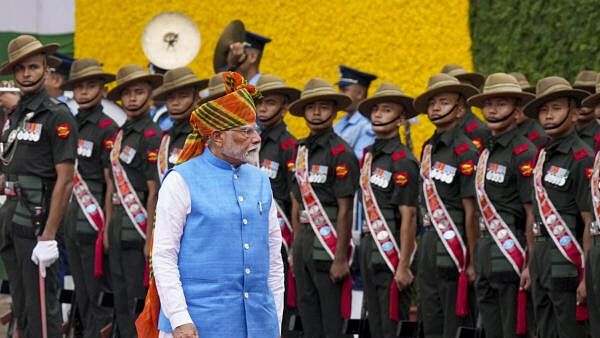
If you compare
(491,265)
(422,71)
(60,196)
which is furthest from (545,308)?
(422,71)

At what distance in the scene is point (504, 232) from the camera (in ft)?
33.8

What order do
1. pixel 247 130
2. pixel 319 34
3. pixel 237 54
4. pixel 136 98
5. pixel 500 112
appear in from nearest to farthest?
pixel 247 130 < pixel 500 112 < pixel 136 98 < pixel 237 54 < pixel 319 34

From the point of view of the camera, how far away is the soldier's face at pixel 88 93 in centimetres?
1273

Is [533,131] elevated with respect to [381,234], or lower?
elevated

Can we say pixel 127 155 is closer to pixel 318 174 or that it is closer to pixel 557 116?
pixel 318 174

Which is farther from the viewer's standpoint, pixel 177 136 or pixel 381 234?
pixel 177 136

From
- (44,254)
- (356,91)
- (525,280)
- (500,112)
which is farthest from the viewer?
(356,91)

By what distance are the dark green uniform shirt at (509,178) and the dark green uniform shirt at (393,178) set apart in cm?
88

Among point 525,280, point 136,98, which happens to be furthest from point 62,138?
point 525,280

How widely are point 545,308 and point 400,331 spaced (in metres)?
1.37

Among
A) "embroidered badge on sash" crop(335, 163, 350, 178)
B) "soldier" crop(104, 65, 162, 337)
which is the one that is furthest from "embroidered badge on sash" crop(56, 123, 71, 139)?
"embroidered badge on sash" crop(335, 163, 350, 178)

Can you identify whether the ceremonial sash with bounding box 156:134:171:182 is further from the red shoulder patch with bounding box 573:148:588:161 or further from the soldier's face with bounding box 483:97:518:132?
the red shoulder patch with bounding box 573:148:588:161

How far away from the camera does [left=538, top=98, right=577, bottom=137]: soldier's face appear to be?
998 cm

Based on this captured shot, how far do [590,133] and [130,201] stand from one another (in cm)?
360
